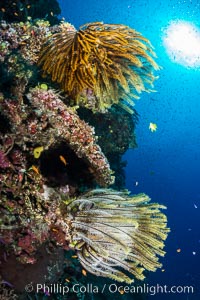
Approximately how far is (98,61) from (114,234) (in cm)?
268

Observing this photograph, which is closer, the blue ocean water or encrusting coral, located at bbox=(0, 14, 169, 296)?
encrusting coral, located at bbox=(0, 14, 169, 296)

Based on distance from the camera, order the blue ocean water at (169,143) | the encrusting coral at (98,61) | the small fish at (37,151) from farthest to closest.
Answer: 1. the blue ocean water at (169,143)
2. the encrusting coral at (98,61)
3. the small fish at (37,151)

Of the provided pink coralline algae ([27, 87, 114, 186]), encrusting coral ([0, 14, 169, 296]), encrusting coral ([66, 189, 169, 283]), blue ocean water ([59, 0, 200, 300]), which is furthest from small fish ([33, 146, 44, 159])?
blue ocean water ([59, 0, 200, 300])

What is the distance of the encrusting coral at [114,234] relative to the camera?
4273mm

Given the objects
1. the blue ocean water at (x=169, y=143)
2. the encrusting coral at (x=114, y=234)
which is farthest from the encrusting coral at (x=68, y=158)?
the blue ocean water at (x=169, y=143)

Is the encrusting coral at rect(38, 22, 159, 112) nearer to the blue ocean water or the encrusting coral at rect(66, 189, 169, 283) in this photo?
the encrusting coral at rect(66, 189, 169, 283)

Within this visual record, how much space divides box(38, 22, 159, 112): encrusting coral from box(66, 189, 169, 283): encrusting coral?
5.95 feet

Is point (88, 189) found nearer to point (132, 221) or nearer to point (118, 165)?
point (132, 221)

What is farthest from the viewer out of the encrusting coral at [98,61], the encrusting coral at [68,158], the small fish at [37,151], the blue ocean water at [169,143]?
the blue ocean water at [169,143]

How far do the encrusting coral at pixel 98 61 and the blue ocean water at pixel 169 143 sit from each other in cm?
3015

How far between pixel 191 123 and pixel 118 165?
79.1 meters

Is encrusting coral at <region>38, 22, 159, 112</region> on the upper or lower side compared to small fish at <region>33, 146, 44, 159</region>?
upper

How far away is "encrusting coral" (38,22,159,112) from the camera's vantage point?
4613mm

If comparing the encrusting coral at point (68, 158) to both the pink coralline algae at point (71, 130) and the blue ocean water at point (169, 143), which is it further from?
the blue ocean water at point (169, 143)
